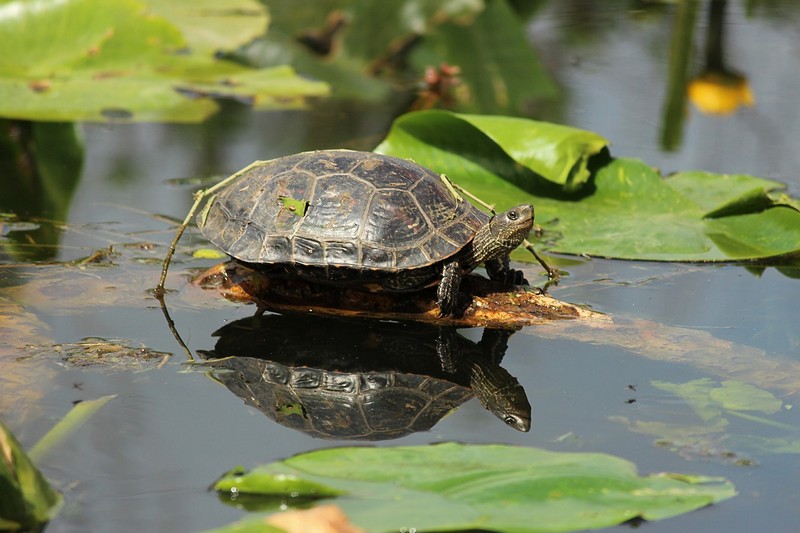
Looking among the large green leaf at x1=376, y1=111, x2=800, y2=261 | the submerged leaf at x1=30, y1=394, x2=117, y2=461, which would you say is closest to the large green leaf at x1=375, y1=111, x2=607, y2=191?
the large green leaf at x1=376, y1=111, x2=800, y2=261

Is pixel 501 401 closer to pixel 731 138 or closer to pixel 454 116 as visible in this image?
pixel 454 116

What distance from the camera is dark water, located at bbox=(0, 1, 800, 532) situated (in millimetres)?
3203

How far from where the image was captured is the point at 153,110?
788 cm

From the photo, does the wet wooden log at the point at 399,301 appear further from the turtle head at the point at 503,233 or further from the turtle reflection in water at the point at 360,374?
the turtle head at the point at 503,233

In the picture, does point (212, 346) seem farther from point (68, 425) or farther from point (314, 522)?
point (314, 522)

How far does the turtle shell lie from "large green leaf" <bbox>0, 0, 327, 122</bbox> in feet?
10.7

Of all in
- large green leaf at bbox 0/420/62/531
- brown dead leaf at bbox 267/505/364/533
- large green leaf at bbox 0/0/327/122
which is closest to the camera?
brown dead leaf at bbox 267/505/364/533

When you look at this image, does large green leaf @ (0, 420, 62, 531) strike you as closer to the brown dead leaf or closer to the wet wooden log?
the brown dead leaf

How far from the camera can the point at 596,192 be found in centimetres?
582

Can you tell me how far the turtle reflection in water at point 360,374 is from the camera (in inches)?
144

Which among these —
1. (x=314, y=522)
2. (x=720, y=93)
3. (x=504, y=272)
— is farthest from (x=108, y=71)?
(x=314, y=522)

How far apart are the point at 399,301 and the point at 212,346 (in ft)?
2.92

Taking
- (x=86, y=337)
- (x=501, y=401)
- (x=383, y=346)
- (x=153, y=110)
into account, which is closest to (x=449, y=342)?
(x=383, y=346)

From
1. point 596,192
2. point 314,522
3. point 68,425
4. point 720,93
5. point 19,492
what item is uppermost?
point 314,522
